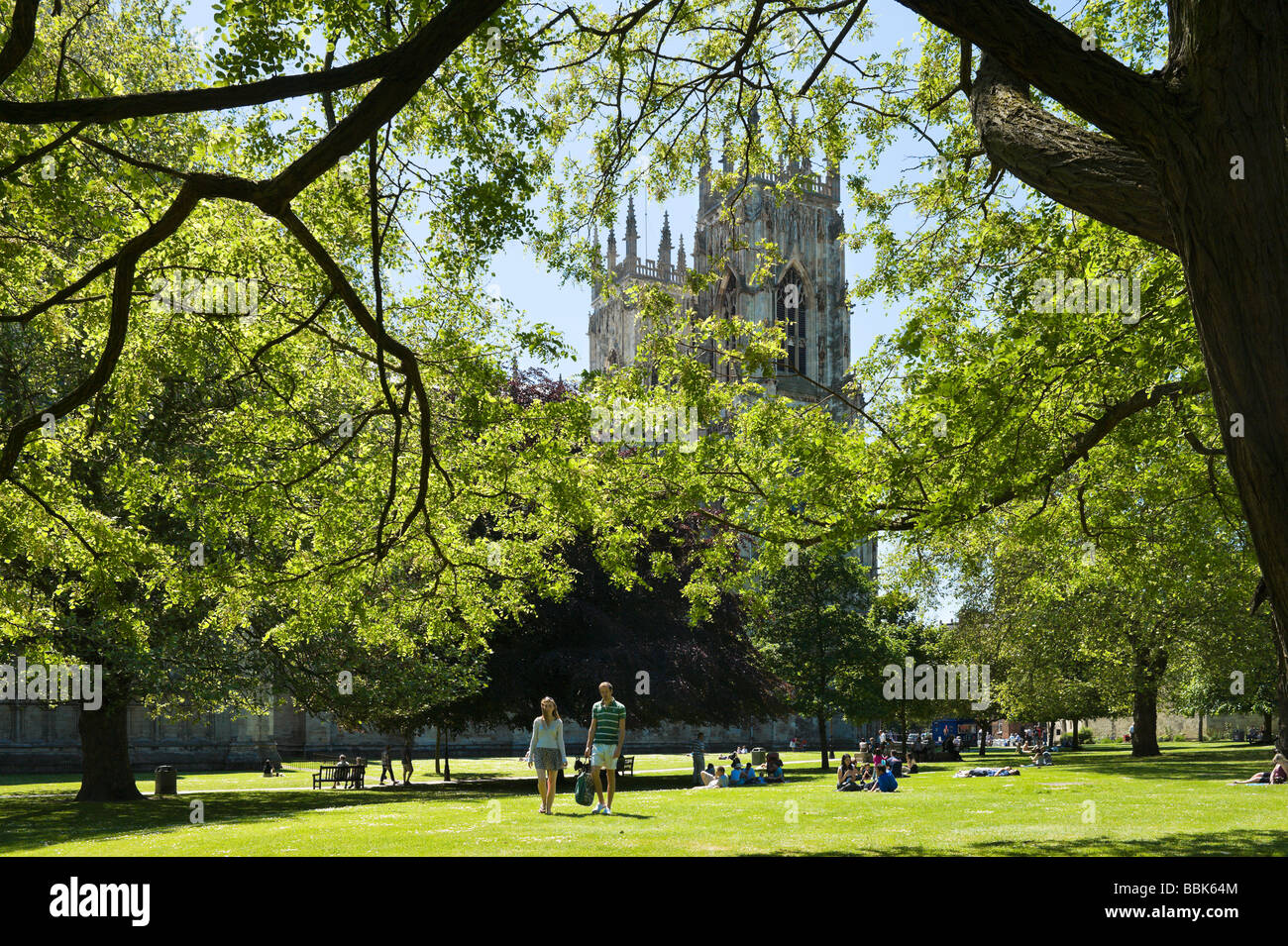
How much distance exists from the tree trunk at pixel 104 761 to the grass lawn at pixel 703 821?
657mm

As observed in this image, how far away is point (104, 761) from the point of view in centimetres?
2370

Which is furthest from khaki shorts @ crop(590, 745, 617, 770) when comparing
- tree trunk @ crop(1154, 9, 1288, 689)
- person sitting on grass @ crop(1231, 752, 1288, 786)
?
person sitting on grass @ crop(1231, 752, 1288, 786)

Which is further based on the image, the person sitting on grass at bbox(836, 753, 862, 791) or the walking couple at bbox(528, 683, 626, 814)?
the person sitting on grass at bbox(836, 753, 862, 791)

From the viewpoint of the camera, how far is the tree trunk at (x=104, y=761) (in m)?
23.6

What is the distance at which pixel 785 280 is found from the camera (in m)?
83.8

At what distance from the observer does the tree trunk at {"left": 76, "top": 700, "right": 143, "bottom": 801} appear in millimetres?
23562

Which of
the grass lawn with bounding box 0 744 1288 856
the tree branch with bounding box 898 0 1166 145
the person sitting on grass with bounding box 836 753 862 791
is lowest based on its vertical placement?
the person sitting on grass with bounding box 836 753 862 791

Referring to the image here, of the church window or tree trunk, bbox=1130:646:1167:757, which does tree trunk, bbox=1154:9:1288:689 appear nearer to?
tree trunk, bbox=1130:646:1167:757

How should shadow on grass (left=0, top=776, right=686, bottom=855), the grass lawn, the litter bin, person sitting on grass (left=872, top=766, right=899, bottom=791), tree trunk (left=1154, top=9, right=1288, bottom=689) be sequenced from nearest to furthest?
tree trunk (left=1154, top=9, right=1288, bottom=689), the grass lawn, shadow on grass (left=0, top=776, right=686, bottom=855), person sitting on grass (left=872, top=766, right=899, bottom=791), the litter bin

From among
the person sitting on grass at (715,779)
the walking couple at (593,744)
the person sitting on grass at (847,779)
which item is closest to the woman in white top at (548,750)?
the walking couple at (593,744)

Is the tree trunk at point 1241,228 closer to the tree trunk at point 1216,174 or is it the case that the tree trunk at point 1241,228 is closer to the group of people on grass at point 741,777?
the tree trunk at point 1216,174

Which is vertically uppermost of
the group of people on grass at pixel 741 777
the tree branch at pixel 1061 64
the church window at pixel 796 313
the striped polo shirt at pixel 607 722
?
the church window at pixel 796 313

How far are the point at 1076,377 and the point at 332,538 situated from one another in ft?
31.3

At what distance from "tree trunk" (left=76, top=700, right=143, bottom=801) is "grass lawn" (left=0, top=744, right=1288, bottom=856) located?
25.9 inches
